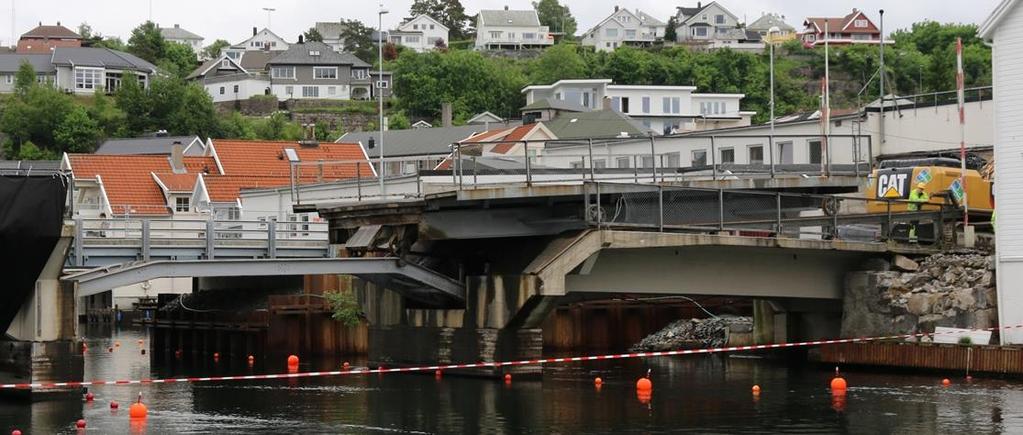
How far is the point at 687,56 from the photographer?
7382 inches

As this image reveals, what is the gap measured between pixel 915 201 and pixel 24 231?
24.9 metres

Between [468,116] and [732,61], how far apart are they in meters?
31.0

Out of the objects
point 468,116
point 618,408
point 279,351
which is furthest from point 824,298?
point 468,116

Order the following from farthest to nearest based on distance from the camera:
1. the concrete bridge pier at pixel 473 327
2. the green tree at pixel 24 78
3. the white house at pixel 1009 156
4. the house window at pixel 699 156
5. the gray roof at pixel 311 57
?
the gray roof at pixel 311 57 → the green tree at pixel 24 78 → the house window at pixel 699 156 → the concrete bridge pier at pixel 473 327 → the white house at pixel 1009 156

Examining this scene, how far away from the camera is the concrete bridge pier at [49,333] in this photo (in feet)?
134

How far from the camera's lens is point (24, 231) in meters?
40.5

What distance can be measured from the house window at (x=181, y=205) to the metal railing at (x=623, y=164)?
27.6ft

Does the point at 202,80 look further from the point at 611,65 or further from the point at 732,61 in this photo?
the point at 732,61

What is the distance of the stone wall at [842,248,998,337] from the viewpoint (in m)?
46.4

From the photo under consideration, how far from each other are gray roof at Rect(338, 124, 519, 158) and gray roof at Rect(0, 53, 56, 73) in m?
69.2

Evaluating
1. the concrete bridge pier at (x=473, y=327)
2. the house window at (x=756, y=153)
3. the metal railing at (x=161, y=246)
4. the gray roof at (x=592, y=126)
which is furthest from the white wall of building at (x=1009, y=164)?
the gray roof at (x=592, y=126)

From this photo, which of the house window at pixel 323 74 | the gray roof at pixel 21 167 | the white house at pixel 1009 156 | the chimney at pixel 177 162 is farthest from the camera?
the house window at pixel 323 74

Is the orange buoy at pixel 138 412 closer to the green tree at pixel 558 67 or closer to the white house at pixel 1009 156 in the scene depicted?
the white house at pixel 1009 156

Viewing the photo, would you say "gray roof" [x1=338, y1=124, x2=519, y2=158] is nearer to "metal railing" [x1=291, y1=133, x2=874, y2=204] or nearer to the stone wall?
"metal railing" [x1=291, y1=133, x2=874, y2=204]
